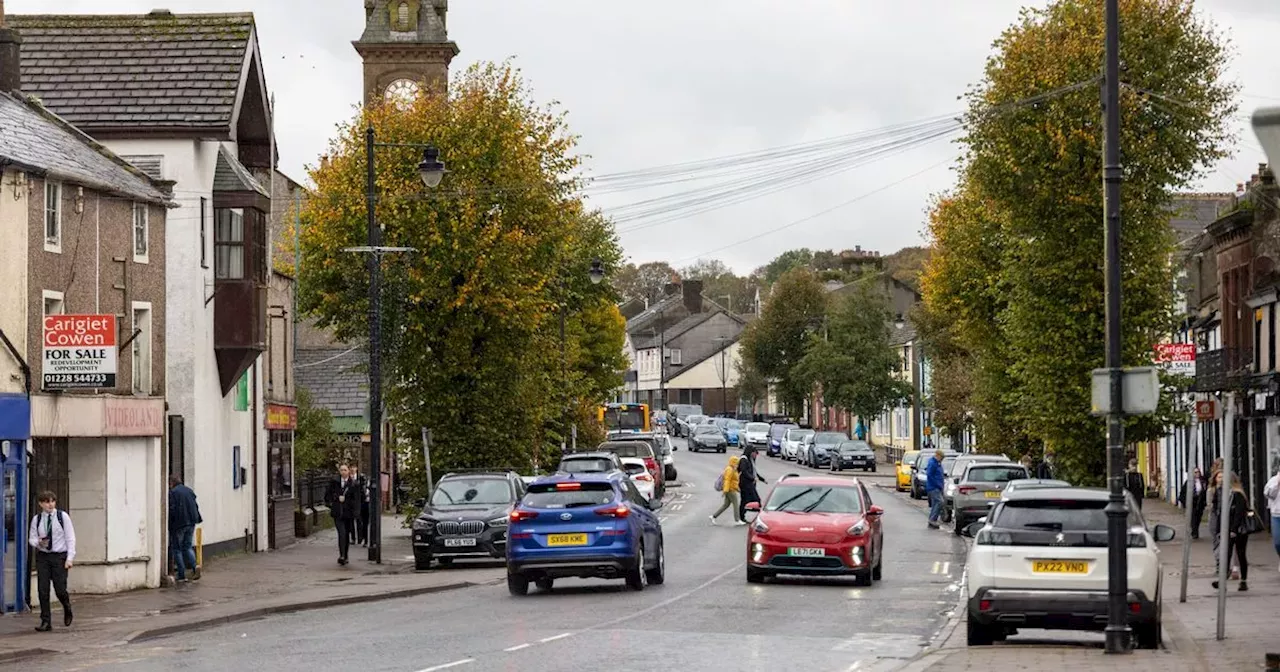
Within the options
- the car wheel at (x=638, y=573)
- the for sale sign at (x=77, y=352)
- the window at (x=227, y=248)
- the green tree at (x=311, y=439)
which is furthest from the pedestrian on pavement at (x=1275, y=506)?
the green tree at (x=311, y=439)

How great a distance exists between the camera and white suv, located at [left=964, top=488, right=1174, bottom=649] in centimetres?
1891

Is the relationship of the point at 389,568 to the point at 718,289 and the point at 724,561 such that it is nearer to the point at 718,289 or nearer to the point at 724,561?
the point at 724,561

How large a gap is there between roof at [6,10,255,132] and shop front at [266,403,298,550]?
8.42m

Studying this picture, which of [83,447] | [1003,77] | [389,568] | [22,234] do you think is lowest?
[389,568]

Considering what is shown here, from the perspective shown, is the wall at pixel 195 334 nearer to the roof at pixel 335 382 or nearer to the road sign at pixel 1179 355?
the road sign at pixel 1179 355

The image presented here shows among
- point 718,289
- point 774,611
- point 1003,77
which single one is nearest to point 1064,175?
point 1003,77

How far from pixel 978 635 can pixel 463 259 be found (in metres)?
28.1

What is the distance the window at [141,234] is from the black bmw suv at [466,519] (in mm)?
7153

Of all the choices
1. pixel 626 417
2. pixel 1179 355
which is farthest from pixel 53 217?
pixel 626 417

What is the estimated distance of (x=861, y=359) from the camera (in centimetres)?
9706

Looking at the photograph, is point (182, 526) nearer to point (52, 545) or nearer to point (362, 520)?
point (52, 545)

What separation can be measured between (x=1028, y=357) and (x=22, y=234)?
2418cm

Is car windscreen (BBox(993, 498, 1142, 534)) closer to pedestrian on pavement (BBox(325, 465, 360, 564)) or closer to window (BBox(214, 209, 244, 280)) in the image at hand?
pedestrian on pavement (BBox(325, 465, 360, 564))

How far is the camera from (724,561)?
1374 inches
